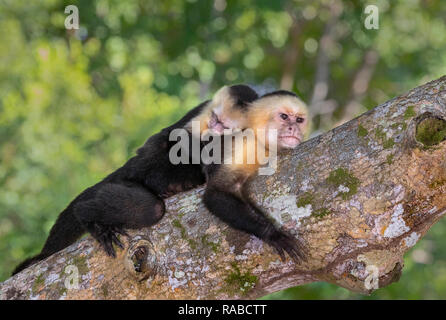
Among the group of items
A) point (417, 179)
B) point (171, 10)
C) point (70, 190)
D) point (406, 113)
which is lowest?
point (70, 190)

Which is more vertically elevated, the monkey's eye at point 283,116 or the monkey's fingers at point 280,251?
the monkey's eye at point 283,116

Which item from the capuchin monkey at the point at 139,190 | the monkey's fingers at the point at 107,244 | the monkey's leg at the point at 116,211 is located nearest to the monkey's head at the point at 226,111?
the capuchin monkey at the point at 139,190

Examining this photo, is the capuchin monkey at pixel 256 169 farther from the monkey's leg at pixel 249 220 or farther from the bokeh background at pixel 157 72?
the bokeh background at pixel 157 72

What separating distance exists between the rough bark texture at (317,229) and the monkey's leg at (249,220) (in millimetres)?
44

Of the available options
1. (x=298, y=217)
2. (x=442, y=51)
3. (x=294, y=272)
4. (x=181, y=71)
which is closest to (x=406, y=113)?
(x=298, y=217)

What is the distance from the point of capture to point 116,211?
9.71ft

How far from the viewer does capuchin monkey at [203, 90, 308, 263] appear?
2.42m

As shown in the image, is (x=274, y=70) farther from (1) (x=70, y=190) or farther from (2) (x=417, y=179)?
(2) (x=417, y=179)

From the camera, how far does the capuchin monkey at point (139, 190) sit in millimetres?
2814

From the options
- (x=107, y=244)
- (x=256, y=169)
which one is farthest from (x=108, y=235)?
(x=256, y=169)

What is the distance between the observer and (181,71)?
9.05m

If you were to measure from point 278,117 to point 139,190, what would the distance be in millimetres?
1003

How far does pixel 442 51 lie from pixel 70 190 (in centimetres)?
716

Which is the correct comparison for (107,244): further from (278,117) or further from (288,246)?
(278,117)
